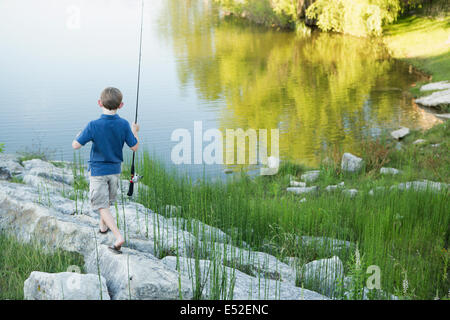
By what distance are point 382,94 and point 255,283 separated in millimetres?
15093

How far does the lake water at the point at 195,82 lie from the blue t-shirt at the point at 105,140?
22.0ft

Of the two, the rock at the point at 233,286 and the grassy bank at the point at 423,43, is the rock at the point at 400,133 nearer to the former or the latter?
the grassy bank at the point at 423,43

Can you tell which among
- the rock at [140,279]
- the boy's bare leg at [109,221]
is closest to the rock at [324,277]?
the rock at [140,279]

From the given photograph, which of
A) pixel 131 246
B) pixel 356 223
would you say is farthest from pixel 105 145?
pixel 356 223

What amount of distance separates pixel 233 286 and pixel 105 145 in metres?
1.67

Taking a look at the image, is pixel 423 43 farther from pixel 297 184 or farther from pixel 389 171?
pixel 297 184

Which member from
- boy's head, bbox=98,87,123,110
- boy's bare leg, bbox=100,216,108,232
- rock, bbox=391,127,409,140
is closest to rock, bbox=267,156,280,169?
rock, bbox=391,127,409,140

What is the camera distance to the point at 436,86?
1730 centimetres

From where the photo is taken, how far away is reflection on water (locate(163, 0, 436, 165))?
1418cm

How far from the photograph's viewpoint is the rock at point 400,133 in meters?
13.0

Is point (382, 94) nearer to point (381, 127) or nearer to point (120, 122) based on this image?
point (381, 127)
